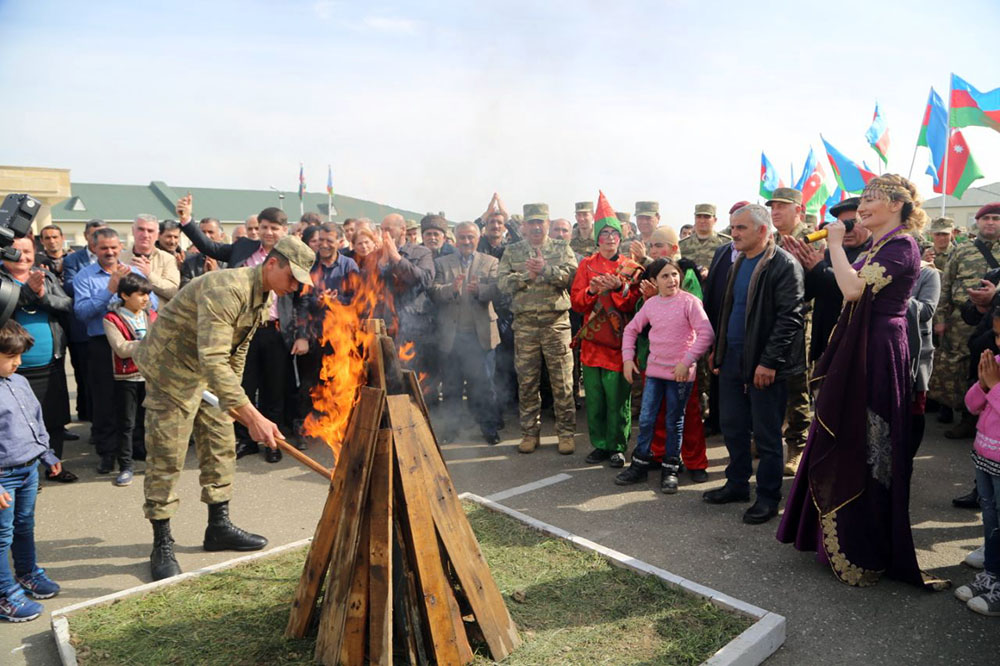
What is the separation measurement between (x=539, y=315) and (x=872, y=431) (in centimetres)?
356

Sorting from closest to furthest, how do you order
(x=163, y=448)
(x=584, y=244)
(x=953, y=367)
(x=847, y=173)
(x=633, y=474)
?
(x=163, y=448) → (x=633, y=474) → (x=953, y=367) → (x=584, y=244) → (x=847, y=173)

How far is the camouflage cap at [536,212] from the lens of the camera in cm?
695

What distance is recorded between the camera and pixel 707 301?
5.80 metres

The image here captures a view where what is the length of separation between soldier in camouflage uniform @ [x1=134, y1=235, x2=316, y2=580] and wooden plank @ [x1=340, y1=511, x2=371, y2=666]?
103 centimetres

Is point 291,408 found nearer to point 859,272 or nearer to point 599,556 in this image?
point 599,556

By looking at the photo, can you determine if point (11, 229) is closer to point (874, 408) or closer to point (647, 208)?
point (874, 408)

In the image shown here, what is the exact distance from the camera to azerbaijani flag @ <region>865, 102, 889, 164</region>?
1481cm

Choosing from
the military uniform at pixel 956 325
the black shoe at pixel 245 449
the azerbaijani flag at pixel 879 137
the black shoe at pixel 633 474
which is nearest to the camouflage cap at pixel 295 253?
the black shoe at pixel 633 474

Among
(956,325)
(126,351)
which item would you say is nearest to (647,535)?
(126,351)

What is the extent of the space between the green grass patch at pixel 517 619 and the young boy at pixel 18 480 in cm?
50

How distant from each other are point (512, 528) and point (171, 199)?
70.7 meters

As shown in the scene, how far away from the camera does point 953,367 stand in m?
7.36

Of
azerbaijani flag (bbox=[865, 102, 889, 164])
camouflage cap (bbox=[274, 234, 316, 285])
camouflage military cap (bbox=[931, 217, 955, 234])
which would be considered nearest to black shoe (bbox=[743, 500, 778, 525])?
camouflage cap (bbox=[274, 234, 316, 285])

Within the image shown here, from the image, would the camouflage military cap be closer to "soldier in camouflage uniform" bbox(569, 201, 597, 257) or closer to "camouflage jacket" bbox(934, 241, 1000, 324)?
"camouflage jacket" bbox(934, 241, 1000, 324)
